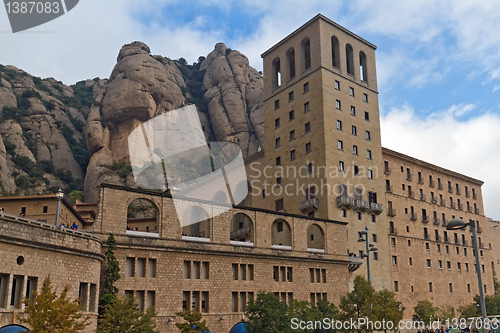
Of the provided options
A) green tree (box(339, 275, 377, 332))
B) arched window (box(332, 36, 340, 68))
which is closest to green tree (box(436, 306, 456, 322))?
green tree (box(339, 275, 377, 332))

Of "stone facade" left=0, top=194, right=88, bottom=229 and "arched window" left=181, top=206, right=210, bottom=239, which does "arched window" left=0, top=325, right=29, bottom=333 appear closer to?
"stone facade" left=0, top=194, right=88, bottom=229

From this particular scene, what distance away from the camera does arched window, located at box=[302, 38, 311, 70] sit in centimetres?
6831

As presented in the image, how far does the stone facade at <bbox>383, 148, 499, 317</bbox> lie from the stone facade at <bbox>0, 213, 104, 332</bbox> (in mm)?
43213

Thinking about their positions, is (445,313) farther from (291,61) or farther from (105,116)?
(105,116)

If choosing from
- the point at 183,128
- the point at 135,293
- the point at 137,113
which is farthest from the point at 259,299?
the point at 183,128

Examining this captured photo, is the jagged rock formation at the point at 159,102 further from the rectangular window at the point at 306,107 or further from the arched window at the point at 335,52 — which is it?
the arched window at the point at 335,52

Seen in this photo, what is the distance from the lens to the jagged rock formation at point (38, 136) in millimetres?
93438

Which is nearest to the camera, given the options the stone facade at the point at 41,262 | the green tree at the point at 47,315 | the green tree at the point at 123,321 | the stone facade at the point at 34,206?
the green tree at the point at 47,315

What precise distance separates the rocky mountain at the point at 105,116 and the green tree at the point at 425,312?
56.8 m

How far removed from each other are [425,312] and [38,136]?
8257 centimetres

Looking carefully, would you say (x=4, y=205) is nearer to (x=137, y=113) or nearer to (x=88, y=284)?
(x=88, y=284)

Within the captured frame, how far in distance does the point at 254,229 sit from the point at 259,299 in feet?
31.4

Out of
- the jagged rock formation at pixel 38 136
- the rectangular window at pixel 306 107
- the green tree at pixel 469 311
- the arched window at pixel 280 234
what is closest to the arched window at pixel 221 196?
the arched window at pixel 280 234

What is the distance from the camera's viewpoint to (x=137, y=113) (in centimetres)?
10025
